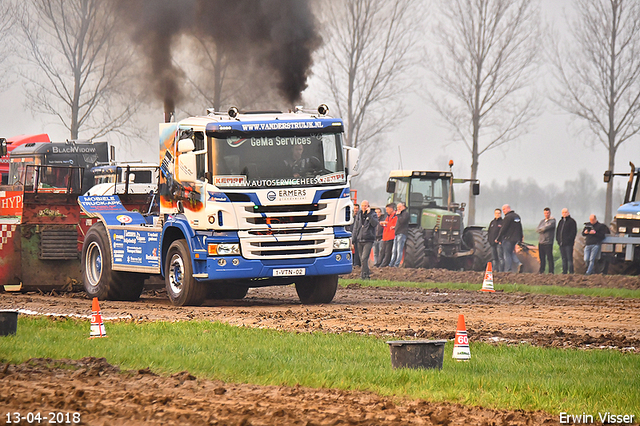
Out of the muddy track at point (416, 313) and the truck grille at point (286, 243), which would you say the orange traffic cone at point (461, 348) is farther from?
the truck grille at point (286, 243)

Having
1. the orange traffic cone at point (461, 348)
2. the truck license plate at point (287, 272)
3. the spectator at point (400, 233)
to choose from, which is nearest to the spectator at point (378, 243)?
the spectator at point (400, 233)

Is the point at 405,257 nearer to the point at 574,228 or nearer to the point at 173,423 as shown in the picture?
the point at 574,228

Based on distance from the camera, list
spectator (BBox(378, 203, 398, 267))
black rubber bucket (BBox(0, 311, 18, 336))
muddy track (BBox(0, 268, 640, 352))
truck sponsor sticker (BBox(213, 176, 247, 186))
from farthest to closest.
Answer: spectator (BBox(378, 203, 398, 267)) → truck sponsor sticker (BBox(213, 176, 247, 186)) → muddy track (BBox(0, 268, 640, 352)) → black rubber bucket (BBox(0, 311, 18, 336))

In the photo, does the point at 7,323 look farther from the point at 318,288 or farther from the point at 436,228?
the point at 436,228

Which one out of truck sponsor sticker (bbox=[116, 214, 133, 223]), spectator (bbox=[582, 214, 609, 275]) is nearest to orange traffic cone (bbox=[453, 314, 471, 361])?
truck sponsor sticker (bbox=[116, 214, 133, 223])

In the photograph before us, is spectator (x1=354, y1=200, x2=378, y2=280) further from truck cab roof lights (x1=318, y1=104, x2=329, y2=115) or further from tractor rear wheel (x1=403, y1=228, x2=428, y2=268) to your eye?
truck cab roof lights (x1=318, y1=104, x2=329, y2=115)

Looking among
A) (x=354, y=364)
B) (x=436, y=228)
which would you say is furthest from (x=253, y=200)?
(x=436, y=228)

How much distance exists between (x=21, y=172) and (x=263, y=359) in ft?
73.8

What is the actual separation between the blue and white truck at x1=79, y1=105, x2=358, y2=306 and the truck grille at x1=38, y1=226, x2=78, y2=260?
3438 mm

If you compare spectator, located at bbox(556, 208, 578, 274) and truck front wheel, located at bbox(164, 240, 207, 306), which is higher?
spectator, located at bbox(556, 208, 578, 274)

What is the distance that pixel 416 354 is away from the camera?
28.3 feet

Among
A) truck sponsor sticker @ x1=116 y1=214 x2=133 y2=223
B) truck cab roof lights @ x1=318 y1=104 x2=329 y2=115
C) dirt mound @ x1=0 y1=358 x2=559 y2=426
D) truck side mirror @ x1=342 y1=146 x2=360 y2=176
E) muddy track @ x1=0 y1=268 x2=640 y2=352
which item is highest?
truck cab roof lights @ x1=318 y1=104 x2=329 y2=115

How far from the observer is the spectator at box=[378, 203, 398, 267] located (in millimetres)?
26219

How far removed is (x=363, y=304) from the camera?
16.3 metres
